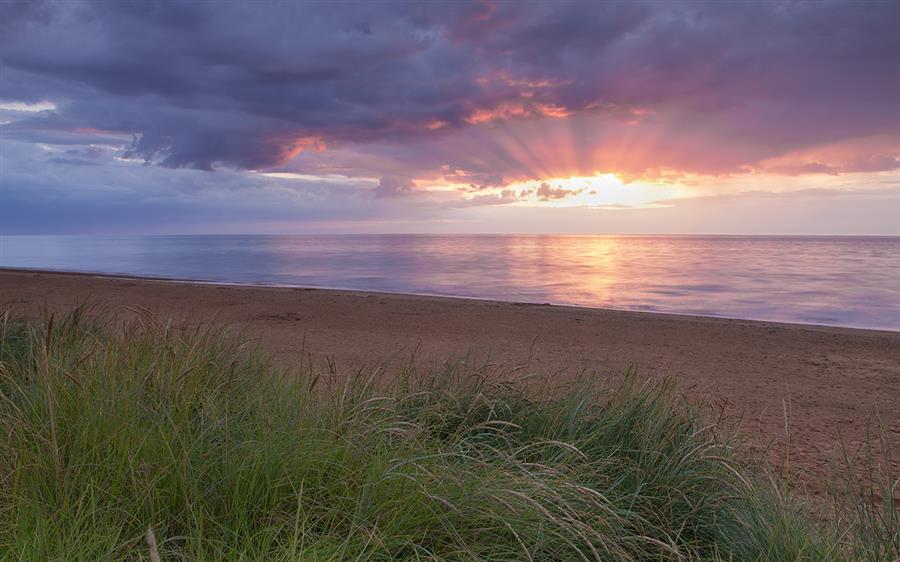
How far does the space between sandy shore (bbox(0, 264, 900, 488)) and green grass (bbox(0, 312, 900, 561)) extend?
6.17ft

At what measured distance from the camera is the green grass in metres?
2.33

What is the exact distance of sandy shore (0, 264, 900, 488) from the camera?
757cm

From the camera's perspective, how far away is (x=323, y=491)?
2631 mm

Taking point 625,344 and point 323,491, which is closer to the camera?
point 323,491

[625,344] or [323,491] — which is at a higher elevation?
[323,491]

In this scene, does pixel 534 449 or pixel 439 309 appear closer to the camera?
pixel 534 449

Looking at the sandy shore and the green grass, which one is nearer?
the green grass

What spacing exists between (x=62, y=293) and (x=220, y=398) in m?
19.4

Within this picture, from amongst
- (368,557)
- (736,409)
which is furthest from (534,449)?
(736,409)

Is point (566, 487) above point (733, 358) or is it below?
above

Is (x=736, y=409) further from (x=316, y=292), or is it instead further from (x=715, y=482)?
(x=316, y=292)

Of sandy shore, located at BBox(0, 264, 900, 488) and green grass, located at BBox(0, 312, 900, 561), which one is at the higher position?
green grass, located at BBox(0, 312, 900, 561)

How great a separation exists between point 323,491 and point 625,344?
10.9 m

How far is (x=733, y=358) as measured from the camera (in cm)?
1148
